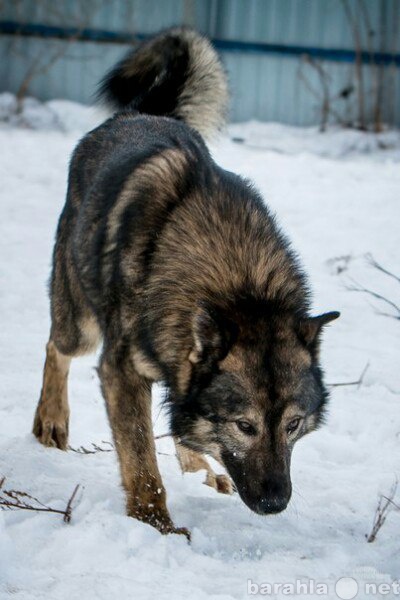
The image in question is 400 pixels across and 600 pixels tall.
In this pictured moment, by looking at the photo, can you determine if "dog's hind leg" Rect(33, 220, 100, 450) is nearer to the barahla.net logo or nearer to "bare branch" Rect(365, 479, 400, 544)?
"bare branch" Rect(365, 479, 400, 544)

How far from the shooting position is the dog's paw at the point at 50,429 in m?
4.81

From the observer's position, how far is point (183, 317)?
152 inches

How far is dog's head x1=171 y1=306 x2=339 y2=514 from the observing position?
3445 millimetres

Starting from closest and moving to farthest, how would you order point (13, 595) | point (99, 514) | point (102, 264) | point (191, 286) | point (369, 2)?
point (13, 595) < point (99, 514) < point (191, 286) < point (102, 264) < point (369, 2)

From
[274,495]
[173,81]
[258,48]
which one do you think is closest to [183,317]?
[274,495]

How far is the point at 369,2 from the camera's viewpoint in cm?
1416

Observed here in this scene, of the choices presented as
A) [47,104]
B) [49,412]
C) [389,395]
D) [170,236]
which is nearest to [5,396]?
[49,412]

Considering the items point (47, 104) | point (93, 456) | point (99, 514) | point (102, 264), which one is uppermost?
point (102, 264)

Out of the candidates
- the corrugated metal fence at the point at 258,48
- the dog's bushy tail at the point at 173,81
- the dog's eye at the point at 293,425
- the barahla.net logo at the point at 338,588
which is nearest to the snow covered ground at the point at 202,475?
the barahla.net logo at the point at 338,588

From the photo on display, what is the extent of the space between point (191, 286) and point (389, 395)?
7.34ft

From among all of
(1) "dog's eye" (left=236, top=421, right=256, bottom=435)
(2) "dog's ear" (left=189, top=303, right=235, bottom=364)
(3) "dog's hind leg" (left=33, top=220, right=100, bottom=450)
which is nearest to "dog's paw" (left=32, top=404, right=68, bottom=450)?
(3) "dog's hind leg" (left=33, top=220, right=100, bottom=450)

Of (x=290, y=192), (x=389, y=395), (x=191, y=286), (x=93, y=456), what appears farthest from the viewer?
(x=290, y=192)

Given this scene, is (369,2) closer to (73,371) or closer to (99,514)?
(73,371)

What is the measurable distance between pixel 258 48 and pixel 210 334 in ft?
36.1
